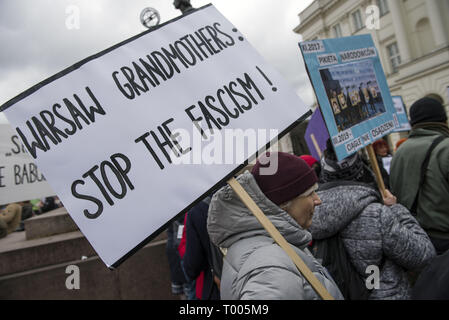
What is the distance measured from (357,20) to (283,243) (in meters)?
29.2

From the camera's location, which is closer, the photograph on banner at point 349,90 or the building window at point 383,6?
the photograph on banner at point 349,90

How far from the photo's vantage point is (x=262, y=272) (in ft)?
3.39

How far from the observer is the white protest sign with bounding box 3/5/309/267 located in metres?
1.14

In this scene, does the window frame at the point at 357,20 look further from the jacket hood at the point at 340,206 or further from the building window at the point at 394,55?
the jacket hood at the point at 340,206

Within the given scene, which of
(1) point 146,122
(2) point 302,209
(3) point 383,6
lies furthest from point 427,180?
(3) point 383,6

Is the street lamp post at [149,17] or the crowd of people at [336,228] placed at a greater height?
the street lamp post at [149,17]

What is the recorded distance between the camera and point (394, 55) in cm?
2408

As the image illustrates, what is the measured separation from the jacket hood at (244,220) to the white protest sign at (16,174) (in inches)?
128

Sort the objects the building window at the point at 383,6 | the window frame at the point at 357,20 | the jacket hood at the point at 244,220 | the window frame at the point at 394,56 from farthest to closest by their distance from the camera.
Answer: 1. the window frame at the point at 357,20
2. the window frame at the point at 394,56
3. the building window at the point at 383,6
4. the jacket hood at the point at 244,220

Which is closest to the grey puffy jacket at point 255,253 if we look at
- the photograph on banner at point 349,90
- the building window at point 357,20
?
the photograph on banner at point 349,90

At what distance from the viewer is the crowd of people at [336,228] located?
108 centimetres

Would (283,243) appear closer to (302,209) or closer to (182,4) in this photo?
(302,209)

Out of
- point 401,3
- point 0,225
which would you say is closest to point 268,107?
point 0,225
